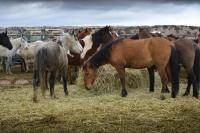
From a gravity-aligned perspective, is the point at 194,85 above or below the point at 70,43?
below

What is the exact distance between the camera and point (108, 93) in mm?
10844

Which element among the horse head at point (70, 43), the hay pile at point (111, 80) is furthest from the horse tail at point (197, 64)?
the horse head at point (70, 43)

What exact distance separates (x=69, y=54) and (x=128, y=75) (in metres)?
2.50

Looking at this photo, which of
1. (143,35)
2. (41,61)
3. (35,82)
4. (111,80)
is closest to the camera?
(41,61)

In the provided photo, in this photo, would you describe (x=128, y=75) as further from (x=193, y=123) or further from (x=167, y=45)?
(x=193, y=123)

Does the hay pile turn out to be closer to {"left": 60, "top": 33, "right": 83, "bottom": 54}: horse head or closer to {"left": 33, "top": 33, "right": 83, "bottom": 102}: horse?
{"left": 33, "top": 33, "right": 83, "bottom": 102}: horse

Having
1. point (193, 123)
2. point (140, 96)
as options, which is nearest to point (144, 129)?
point (193, 123)

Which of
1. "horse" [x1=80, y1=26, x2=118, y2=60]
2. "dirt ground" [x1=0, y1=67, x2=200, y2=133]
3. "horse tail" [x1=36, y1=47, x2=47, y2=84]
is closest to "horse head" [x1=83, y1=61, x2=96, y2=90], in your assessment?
"dirt ground" [x1=0, y1=67, x2=200, y2=133]

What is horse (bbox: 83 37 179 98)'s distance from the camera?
388 inches

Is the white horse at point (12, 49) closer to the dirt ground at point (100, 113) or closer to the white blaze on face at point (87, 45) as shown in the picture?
the white blaze on face at point (87, 45)

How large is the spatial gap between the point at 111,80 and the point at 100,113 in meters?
3.27

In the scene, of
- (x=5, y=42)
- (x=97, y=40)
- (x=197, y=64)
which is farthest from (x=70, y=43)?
(x=5, y=42)

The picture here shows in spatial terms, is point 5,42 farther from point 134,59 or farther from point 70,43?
point 134,59

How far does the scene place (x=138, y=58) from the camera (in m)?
10.1
